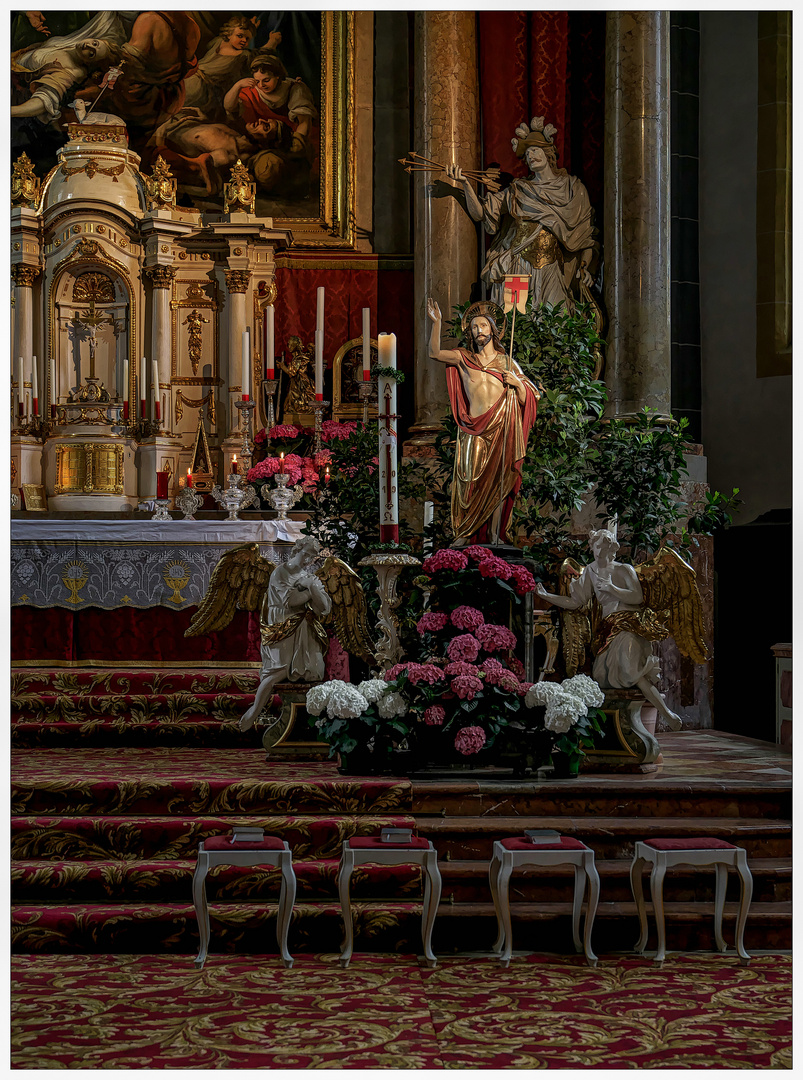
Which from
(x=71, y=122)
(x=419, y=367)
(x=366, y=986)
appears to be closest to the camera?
(x=366, y=986)

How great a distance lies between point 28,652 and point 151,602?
827mm

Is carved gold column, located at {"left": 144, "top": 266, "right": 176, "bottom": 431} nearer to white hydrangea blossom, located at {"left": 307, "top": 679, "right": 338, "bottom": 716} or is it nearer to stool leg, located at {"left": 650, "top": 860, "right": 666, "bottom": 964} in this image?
white hydrangea blossom, located at {"left": 307, "top": 679, "right": 338, "bottom": 716}

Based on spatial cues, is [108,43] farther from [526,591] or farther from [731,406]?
[526,591]

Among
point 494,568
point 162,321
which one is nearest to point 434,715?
point 494,568

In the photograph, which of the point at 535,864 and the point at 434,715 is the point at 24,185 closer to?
the point at 434,715

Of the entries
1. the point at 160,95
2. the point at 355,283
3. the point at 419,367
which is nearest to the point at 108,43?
the point at 160,95

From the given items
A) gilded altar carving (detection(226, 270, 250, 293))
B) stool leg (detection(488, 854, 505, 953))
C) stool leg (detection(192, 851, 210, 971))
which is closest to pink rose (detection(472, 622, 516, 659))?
stool leg (detection(488, 854, 505, 953))

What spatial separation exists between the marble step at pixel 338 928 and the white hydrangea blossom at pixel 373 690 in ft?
3.33

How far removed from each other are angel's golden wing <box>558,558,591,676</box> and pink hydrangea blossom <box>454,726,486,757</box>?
1045 mm

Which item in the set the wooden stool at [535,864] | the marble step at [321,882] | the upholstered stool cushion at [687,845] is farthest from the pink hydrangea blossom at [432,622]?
the upholstered stool cushion at [687,845]

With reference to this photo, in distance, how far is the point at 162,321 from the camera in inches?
371

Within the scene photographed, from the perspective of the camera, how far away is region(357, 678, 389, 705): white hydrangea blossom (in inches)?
209

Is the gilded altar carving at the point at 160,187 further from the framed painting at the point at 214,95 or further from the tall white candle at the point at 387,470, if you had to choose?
the tall white candle at the point at 387,470

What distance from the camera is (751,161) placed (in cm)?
927
